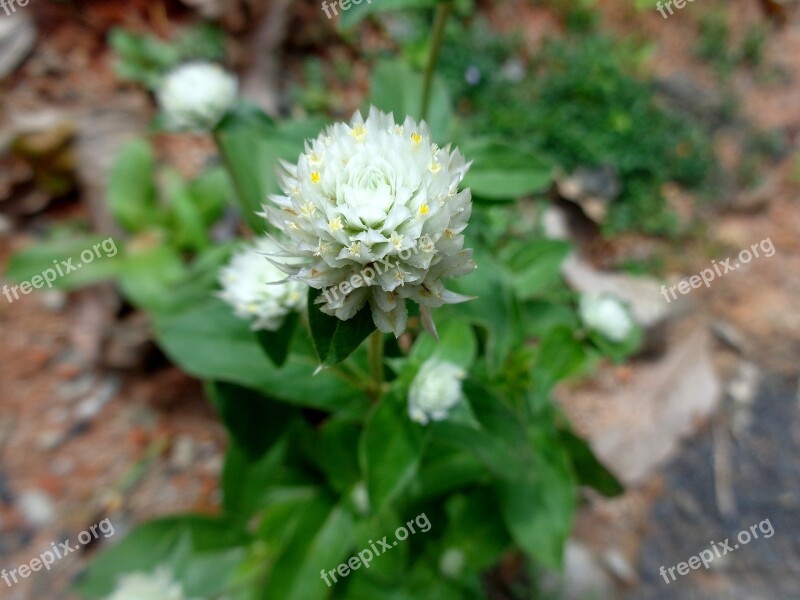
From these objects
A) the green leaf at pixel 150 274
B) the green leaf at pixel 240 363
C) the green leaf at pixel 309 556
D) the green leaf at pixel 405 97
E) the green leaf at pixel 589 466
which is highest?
the green leaf at pixel 405 97

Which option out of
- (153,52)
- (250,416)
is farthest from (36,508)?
(153,52)

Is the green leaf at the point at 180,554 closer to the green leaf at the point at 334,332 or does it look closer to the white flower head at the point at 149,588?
the white flower head at the point at 149,588

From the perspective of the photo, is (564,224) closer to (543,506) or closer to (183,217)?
(543,506)

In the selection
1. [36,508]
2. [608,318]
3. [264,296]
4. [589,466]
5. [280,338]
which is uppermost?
[264,296]

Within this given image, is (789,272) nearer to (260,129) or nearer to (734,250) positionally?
(734,250)

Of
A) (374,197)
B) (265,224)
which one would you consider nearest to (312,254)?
(374,197)

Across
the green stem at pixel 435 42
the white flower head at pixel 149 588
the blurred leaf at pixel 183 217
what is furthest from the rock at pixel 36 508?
the green stem at pixel 435 42
